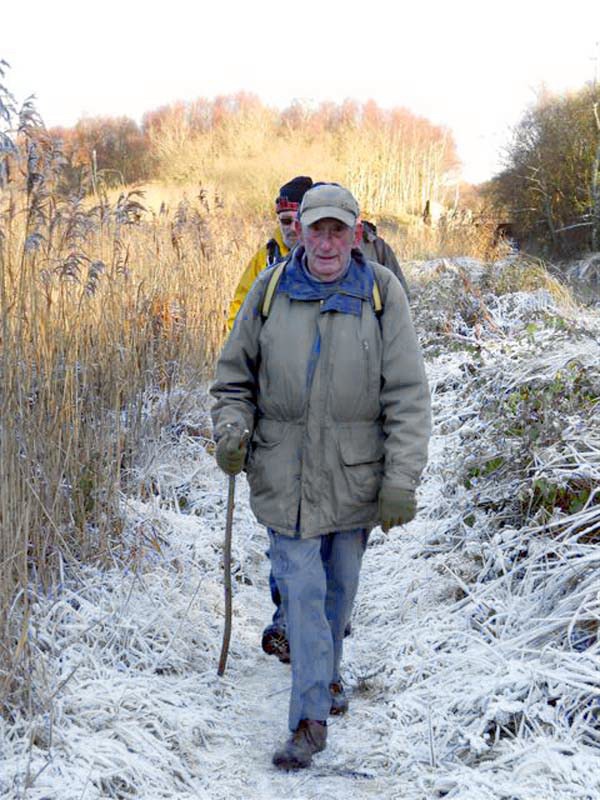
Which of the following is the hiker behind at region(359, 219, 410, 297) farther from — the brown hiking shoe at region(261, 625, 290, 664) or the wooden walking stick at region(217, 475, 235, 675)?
the brown hiking shoe at region(261, 625, 290, 664)

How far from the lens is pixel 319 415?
284cm

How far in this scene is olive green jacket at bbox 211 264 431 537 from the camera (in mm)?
2844

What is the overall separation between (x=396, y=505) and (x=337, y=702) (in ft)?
3.27

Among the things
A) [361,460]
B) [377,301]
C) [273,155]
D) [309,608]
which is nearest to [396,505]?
[361,460]

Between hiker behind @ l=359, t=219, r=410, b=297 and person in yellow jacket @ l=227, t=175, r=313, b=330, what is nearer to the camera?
person in yellow jacket @ l=227, t=175, r=313, b=330

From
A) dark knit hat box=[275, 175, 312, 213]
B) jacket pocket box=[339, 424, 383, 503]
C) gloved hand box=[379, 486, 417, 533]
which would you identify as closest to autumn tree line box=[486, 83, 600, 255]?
dark knit hat box=[275, 175, 312, 213]

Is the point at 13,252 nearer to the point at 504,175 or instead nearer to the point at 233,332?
the point at 233,332

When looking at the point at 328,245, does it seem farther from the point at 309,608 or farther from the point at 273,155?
the point at 273,155

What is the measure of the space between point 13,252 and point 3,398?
0.77m

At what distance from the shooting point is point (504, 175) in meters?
18.5

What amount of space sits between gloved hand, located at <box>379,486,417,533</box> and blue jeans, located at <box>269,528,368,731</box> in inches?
8.8

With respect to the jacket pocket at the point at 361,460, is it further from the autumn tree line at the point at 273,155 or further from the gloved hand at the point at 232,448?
the autumn tree line at the point at 273,155

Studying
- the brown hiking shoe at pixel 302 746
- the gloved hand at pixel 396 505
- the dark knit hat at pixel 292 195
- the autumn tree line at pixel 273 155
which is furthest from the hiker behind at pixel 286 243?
the autumn tree line at pixel 273 155

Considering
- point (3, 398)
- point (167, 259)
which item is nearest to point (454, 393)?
point (167, 259)
